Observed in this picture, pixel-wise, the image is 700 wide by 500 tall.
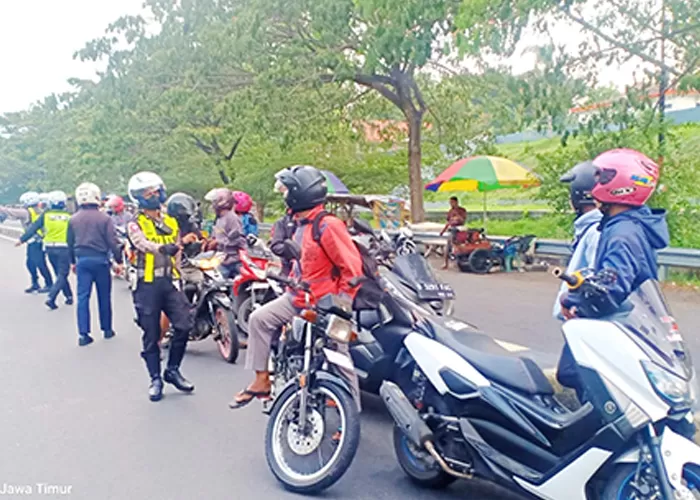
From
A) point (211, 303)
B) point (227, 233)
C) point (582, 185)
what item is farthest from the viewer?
point (227, 233)

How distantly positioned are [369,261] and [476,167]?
11.5 m

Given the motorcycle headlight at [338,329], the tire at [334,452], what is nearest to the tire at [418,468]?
the tire at [334,452]

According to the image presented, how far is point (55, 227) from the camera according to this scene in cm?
1144

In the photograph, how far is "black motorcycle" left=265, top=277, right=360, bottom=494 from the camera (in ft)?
13.5

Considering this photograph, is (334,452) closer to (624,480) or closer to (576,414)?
(576,414)

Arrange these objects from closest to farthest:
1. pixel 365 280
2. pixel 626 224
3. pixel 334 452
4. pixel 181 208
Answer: pixel 626 224 → pixel 334 452 → pixel 365 280 → pixel 181 208

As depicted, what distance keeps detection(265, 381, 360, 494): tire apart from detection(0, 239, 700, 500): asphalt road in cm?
14

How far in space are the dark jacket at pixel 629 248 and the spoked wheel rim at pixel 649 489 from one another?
79 cm

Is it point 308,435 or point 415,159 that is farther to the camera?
point 415,159

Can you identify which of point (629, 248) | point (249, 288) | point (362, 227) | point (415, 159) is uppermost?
point (415, 159)

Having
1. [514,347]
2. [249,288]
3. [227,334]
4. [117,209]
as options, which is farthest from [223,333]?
[117,209]

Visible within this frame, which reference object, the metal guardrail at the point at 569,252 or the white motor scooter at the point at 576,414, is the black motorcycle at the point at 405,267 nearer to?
the white motor scooter at the point at 576,414

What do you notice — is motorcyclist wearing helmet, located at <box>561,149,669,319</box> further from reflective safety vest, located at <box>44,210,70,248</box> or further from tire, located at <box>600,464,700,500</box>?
reflective safety vest, located at <box>44,210,70,248</box>

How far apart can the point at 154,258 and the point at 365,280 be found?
2.32m
